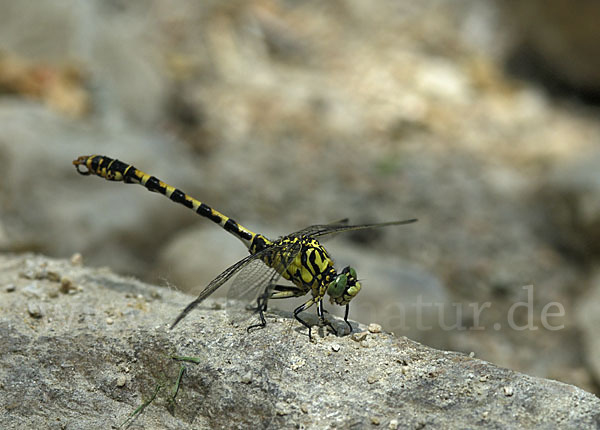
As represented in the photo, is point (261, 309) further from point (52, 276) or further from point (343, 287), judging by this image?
point (52, 276)

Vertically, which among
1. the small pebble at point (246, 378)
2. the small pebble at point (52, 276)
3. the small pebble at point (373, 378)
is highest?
the small pebble at point (52, 276)

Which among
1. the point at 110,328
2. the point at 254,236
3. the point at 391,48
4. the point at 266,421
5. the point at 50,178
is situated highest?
the point at 391,48

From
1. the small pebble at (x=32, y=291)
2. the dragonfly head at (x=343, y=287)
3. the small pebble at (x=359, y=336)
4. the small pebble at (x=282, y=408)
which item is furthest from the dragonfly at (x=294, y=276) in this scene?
the small pebble at (x=32, y=291)

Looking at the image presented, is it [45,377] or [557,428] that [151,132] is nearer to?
[45,377]

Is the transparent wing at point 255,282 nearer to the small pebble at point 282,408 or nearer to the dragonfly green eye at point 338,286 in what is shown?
the dragonfly green eye at point 338,286

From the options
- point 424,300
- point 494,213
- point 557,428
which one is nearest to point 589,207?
point 494,213

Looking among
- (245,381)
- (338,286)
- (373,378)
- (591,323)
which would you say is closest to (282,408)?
(245,381)
